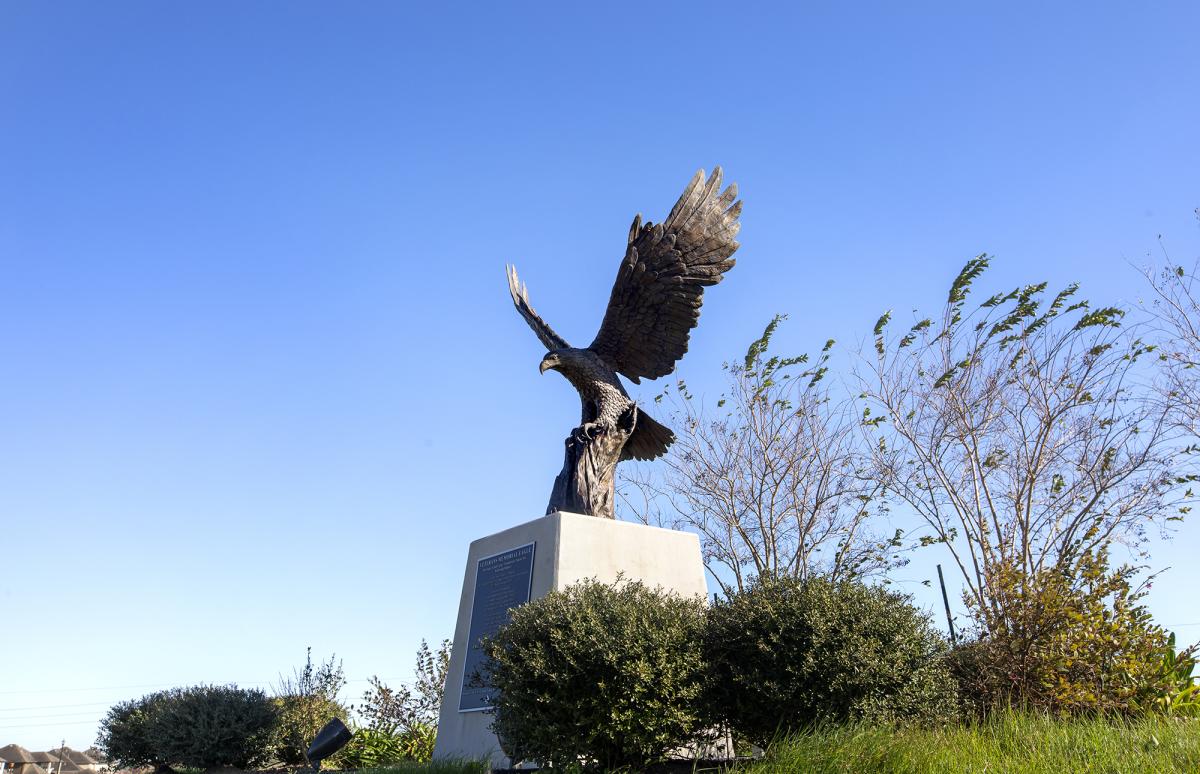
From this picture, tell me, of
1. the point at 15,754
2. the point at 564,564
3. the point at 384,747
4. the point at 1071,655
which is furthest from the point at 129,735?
the point at 15,754

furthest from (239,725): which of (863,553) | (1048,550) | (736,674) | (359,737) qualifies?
(1048,550)

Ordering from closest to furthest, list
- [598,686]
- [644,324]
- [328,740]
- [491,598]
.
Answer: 1. [598,686]
2. [328,740]
3. [491,598]
4. [644,324]

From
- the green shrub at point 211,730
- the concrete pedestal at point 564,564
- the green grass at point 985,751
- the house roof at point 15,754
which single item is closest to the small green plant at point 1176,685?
the green grass at point 985,751

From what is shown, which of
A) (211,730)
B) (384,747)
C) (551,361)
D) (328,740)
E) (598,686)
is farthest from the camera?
(384,747)

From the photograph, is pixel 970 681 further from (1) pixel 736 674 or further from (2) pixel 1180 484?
(2) pixel 1180 484

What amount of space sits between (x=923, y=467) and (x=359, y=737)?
10994 millimetres

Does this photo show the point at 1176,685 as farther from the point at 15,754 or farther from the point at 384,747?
the point at 15,754

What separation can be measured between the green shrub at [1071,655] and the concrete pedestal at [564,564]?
309 cm

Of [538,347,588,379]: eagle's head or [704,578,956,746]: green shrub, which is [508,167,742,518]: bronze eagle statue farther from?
[704,578,956,746]: green shrub

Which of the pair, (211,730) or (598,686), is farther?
(211,730)

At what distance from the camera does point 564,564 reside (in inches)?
327

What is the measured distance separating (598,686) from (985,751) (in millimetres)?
2699

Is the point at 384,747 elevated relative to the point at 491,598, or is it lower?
lower

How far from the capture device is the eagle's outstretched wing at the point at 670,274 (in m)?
9.99
